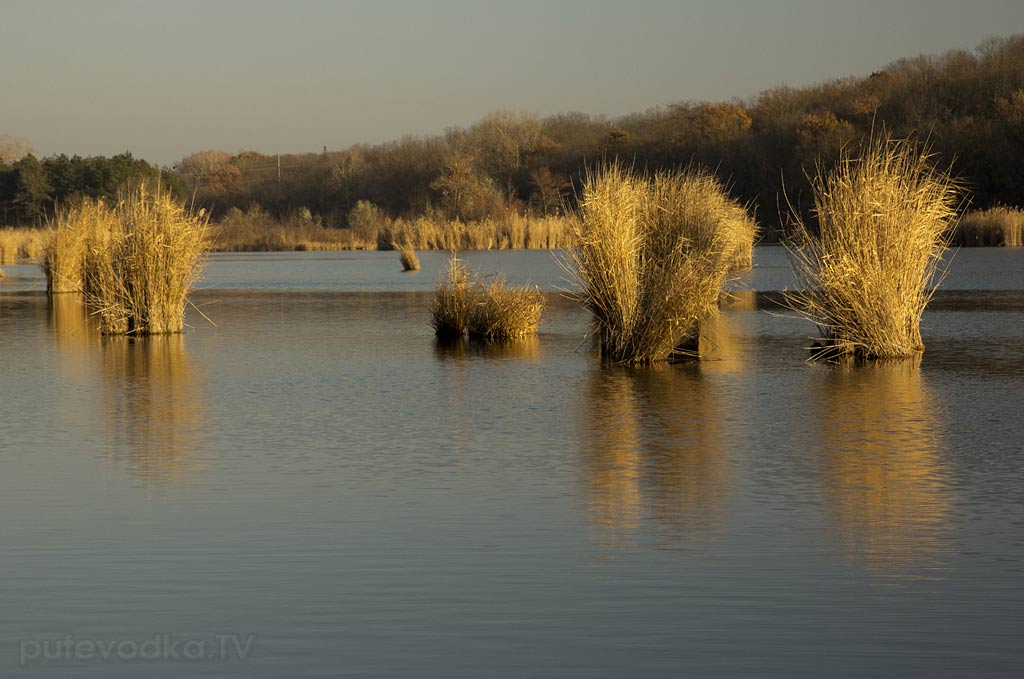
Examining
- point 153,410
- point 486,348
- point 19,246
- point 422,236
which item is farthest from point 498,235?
point 153,410

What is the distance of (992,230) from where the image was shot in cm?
4528

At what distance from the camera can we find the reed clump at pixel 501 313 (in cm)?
1744

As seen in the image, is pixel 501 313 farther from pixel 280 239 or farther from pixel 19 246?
pixel 280 239

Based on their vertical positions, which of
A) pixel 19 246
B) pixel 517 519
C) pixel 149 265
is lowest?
pixel 517 519

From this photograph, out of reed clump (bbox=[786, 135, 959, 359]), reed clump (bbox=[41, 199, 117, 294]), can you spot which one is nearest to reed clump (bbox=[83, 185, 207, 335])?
reed clump (bbox=[786, 135, 959, 359])

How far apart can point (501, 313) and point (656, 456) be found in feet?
29.5

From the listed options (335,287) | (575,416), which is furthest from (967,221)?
(575,416)

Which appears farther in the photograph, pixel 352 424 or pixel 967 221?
pixel 967 221

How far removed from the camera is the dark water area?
4617 millimetres

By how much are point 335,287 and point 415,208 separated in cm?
5169

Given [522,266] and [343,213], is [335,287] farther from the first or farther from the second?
[343,213]

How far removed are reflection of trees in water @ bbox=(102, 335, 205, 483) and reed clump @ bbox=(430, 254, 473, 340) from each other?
11.4ft

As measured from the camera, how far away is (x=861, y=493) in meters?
7.21

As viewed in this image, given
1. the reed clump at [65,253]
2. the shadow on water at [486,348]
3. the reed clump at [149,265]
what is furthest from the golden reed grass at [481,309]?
the reed clump at [65,253]
